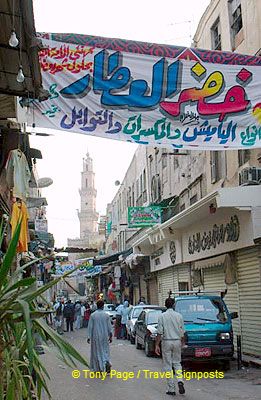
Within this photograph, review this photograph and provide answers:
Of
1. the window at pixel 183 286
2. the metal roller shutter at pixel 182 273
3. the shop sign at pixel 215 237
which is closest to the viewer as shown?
the shop sign at pixel 215 237

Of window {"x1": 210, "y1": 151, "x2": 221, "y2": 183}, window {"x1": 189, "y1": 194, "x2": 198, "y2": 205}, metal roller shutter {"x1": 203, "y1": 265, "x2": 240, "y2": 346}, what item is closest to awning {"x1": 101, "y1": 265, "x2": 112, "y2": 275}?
window {"x1": 189, "y1": 194, "x2": 198, "y2": 205}

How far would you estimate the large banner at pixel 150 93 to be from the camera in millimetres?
8836

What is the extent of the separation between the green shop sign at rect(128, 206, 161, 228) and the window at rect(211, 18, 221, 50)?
8345 mm

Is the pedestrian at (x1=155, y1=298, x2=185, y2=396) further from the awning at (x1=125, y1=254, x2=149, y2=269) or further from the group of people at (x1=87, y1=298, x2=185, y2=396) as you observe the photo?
the awning at (x1=125, y1=254, x2=149, y2=269)

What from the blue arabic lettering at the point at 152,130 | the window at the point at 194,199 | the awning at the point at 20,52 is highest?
the window at the point at 194,199

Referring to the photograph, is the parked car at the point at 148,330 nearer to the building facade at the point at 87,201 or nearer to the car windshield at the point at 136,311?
the car windshield at the point at 136,311

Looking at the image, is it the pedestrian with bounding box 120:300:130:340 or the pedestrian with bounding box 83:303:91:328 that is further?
the pedestrian with bounding box 83:303:91:328

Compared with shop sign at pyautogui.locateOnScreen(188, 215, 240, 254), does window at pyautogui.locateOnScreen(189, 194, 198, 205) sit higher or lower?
higher

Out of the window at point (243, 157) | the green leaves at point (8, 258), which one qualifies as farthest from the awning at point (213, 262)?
the green leaves at point (8, 258)

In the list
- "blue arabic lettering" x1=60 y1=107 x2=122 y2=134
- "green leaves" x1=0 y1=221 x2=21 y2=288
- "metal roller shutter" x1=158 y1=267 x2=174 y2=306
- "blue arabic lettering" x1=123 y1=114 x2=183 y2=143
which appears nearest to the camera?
"green leaves" x1=0 y1=221 x2=21 y2=288

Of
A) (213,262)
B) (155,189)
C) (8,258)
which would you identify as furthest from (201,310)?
(155,189)

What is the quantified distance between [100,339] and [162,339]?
200 cm

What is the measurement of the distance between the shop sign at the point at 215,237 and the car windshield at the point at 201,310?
→ 3103mm

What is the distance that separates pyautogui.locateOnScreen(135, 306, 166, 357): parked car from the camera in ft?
55.6
